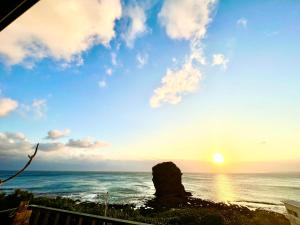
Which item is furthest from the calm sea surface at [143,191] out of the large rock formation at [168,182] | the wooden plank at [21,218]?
the wooden plank at [21,218]

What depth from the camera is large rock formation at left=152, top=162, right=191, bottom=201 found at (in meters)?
44.0

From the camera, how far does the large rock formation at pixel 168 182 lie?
1731 inches

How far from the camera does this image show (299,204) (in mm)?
5551

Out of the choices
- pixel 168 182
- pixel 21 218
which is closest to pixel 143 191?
pixel 168 182

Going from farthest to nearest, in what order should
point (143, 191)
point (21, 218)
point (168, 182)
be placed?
1. point (143, 191)
2. point (168, 182)
3. point (21, 218)

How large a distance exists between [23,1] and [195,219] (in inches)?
806

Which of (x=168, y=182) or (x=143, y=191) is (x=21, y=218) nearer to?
(x=168, y=182)

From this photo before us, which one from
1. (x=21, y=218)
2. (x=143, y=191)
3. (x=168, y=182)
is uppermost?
(x=168, y=182)

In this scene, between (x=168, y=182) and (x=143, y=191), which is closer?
(x=168, y=182)

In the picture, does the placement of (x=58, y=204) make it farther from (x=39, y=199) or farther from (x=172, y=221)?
(x=172, y=221)

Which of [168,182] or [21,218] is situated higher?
[168,182]

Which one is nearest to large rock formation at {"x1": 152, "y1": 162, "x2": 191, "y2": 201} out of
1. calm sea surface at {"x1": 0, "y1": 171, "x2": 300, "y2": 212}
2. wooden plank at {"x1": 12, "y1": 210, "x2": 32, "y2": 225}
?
calm sea surface at {"x1": 0, "y1": 171, "x2": 300, "y2": 212}

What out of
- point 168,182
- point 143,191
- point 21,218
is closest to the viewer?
point 21,218

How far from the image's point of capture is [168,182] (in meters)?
45.1
